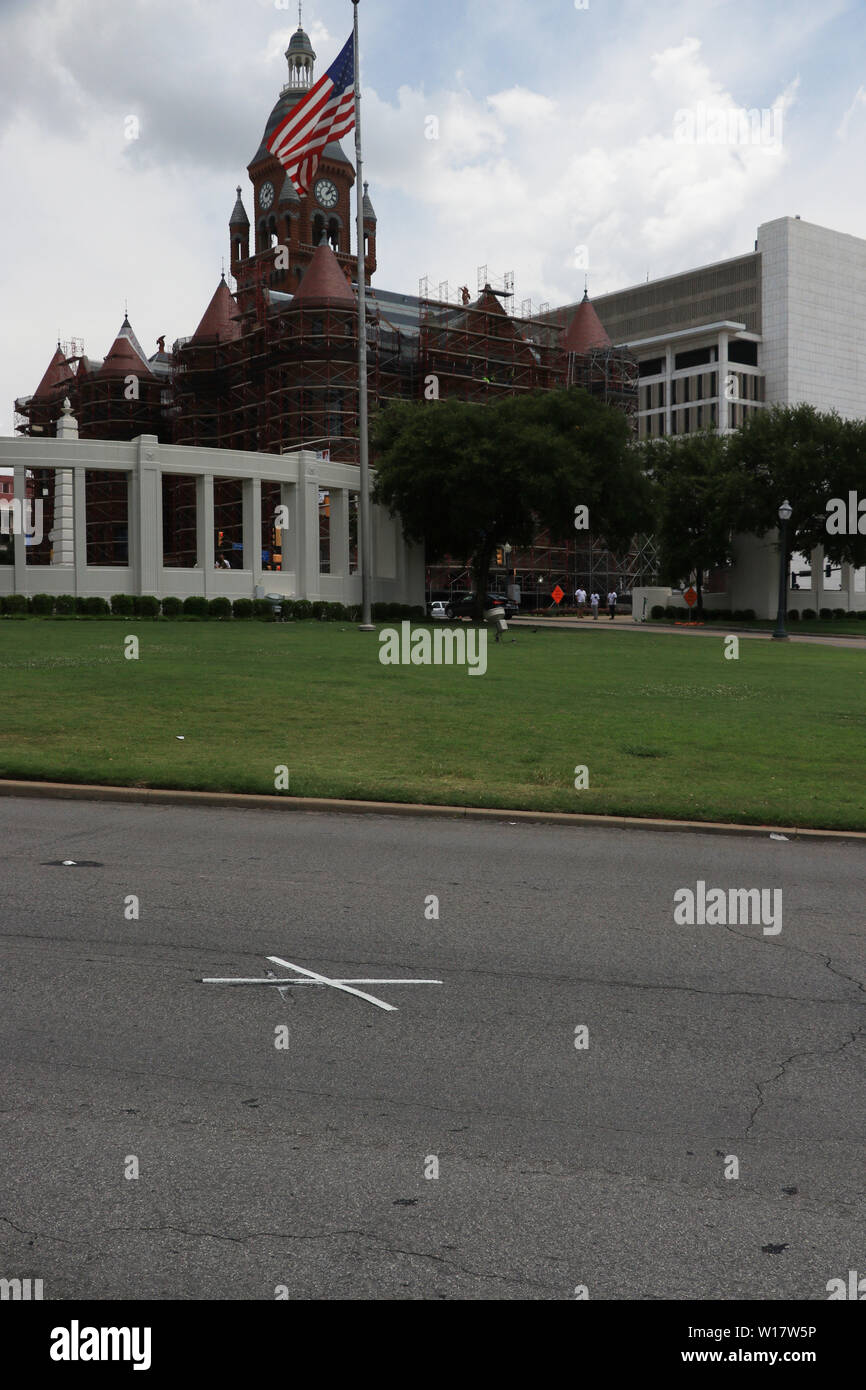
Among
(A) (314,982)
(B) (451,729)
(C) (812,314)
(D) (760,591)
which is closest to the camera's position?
(A) (314,982)

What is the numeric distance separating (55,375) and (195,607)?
57.8m

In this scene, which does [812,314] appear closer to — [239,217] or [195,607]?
[239,217]

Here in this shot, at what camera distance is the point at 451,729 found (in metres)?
16.1

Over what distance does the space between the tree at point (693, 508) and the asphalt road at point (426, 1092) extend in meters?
50.4

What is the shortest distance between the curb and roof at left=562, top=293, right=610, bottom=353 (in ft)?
264

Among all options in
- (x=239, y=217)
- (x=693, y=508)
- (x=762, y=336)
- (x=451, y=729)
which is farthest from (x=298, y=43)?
(x=451, y=729)

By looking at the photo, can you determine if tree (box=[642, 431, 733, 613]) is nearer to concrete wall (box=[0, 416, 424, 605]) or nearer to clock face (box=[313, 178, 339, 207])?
concrete wall (box=[0, 416, 424, 605])

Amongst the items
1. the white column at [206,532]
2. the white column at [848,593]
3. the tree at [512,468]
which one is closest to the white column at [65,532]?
the white column at [206,532]

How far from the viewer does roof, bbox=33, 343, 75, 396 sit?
91938 millimetres

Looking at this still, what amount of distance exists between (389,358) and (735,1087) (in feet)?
243

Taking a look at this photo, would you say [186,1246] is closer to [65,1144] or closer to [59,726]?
[65,1144]

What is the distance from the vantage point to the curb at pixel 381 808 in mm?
11055

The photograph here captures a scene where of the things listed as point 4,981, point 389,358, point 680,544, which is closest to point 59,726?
point 4,981
